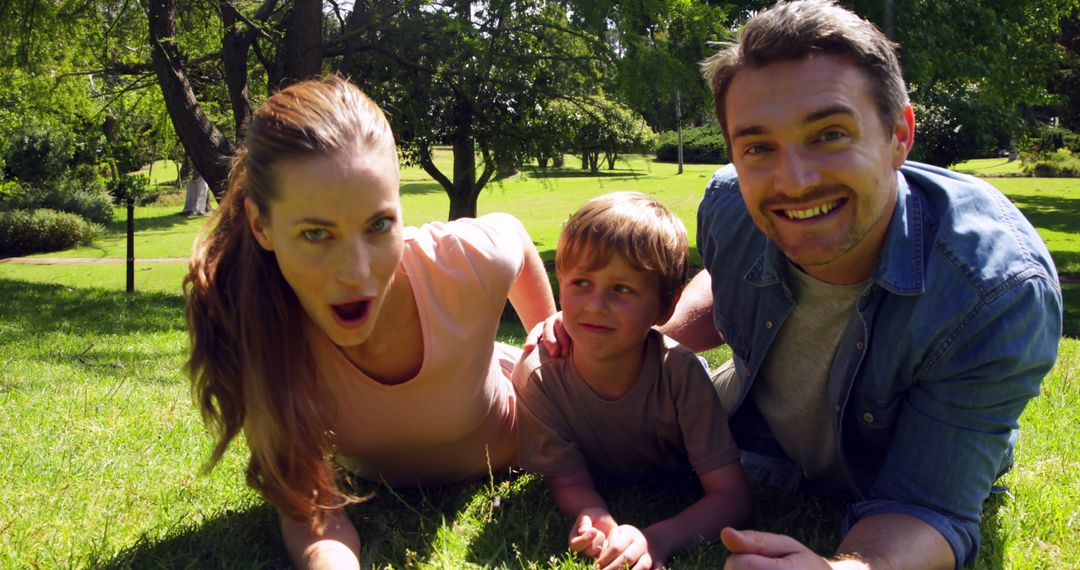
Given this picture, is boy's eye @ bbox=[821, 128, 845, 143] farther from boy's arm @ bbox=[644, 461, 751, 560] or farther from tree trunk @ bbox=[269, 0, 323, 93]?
tree trunk @ bbox=[269, 0, 323, 93]

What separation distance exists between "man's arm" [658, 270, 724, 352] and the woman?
0.70 metres

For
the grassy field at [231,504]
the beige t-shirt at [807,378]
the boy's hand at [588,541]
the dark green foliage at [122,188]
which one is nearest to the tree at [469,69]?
the grassy field at [231,504]

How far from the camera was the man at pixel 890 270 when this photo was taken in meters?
2.26

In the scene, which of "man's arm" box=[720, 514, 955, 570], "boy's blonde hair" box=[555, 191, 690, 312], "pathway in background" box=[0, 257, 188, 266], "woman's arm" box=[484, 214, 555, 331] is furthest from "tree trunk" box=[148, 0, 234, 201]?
"pathway in background" box=[0, 257, 188, 266]

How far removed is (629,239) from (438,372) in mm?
714

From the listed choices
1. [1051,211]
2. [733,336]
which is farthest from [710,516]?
[1051,211]

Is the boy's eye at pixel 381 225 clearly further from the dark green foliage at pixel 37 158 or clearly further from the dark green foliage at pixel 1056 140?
the dark green foliage at pixel 37 158

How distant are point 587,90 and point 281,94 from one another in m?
7.72

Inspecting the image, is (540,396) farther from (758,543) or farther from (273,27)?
(273,27)

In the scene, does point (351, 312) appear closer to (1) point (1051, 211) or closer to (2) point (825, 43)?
(2) point (825, 43)

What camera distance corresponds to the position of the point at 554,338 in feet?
10.00

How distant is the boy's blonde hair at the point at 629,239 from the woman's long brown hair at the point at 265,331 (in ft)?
2.23

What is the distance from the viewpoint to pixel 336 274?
2.36 metres

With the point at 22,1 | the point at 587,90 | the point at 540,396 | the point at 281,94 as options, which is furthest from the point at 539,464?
the point at 22,1
